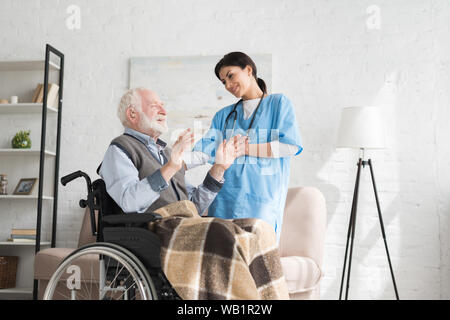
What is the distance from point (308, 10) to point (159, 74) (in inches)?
51.3

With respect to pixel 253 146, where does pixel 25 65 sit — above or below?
above

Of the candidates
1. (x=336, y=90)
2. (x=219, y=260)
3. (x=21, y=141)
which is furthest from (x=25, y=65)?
(x=219, y=260)

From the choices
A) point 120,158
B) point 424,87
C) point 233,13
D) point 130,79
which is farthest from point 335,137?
point 120,158

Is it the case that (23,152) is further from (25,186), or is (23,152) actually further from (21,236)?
(21,236)

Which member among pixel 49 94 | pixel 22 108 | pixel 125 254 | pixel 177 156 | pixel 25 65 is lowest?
pixel 125 254

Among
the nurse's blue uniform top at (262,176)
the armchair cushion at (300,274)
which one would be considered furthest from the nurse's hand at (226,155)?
the armchair cushion at (300,274)

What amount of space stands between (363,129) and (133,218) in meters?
2.11

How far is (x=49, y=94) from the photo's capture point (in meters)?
4.00

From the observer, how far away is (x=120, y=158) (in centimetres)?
192

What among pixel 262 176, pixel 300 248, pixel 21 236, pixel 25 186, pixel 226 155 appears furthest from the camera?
pixel 25 186

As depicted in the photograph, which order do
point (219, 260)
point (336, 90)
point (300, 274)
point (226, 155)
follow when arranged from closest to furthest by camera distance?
point (219, 260)
point (226, 155)
point (300, 274)
point (336, 90)

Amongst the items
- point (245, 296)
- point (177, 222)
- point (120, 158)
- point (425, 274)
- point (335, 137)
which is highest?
point (335, 137)

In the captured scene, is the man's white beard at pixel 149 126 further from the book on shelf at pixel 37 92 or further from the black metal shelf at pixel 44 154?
the book on shelf at pixel 37 92

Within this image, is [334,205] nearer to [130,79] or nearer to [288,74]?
[288,74]
